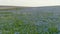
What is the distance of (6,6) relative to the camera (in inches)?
55.0

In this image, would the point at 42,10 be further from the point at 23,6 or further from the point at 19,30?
the point at 19,30

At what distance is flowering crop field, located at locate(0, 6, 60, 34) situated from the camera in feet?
3.27

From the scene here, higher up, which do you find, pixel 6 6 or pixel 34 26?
pixel 6 6

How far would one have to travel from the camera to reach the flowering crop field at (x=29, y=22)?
1.00 meters

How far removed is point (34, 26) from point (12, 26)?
195 mm

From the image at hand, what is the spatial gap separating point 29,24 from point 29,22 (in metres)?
0.05

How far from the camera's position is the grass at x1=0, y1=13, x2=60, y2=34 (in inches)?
39.0

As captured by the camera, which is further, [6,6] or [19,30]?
[6,6]

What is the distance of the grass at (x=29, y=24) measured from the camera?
99 centimetres

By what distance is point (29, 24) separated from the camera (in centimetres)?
110

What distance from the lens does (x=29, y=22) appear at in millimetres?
1152

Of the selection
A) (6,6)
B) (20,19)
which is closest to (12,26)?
(20,19)
